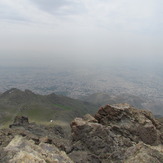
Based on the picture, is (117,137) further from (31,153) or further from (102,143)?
(31,153)

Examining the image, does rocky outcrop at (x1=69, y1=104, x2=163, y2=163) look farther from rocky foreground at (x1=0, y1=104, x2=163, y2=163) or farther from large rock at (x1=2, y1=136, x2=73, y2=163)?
large rock at (x1=2, y1=136, x2=73, y2=163)

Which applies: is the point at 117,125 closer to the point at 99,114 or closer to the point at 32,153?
the point at 99,114

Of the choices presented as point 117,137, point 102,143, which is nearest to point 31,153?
point 102,143

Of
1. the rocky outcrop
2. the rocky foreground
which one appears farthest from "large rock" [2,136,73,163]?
the rocky outcrop

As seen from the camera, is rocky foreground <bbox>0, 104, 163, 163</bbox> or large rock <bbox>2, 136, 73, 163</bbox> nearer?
large rock <bbox>2, 136, 73, 163</bbox>

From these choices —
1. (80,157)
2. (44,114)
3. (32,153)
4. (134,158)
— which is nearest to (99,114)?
(80,157)

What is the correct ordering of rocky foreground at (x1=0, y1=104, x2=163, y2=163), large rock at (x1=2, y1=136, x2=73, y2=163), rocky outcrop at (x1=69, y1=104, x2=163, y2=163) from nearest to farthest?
large rock at (x1=2, y1=136, x2=73, y2=163) → rocky foreground at (x1=0, y1=104, x2=163, y2=163) → rocky outcrop at (x1=69, y1=104, x2=163, y2=163)

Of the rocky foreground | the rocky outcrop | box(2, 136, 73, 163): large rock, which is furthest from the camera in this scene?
A: the rocky outcrop

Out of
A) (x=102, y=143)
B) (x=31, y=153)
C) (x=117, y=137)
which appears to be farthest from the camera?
(x=117, y=137)
